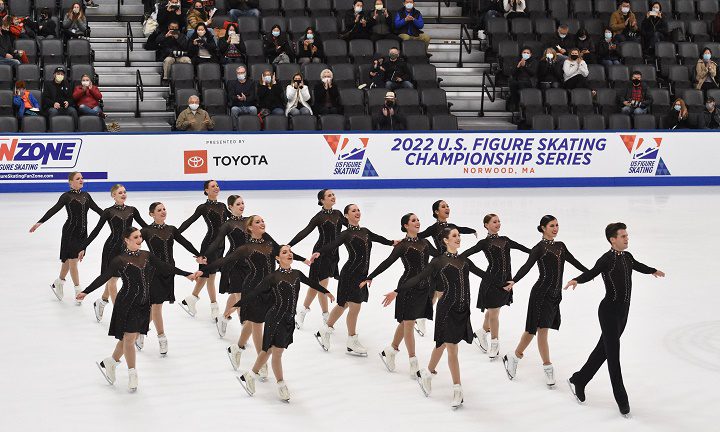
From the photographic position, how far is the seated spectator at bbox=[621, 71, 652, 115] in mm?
25750

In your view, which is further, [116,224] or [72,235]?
[72,235]

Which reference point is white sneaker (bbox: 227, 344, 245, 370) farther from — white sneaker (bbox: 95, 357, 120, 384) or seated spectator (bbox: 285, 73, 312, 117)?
seated spectator (bbox: 285, 73, 312, 117)

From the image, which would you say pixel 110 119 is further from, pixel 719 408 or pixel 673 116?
pixel 719 408

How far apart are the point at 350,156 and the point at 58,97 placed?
6.78 meters

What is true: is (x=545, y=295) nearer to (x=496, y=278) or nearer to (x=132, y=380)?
(x=496, y=278)

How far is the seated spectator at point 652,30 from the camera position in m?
28.2

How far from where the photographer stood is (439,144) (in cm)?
2362

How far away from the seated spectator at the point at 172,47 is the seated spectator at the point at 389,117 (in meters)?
5.05

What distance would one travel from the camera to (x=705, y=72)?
26922 mm

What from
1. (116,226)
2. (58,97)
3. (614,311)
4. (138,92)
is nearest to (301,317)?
(116,226)

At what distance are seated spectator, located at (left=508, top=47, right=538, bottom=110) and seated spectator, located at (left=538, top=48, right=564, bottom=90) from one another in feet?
0.68

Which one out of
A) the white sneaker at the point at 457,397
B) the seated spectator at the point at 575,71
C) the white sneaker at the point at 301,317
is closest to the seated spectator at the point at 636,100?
the seated spectator at the point at 575,71

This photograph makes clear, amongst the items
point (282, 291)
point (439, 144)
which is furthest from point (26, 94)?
point (282, 291)

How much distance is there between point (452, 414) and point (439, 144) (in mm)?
15201
